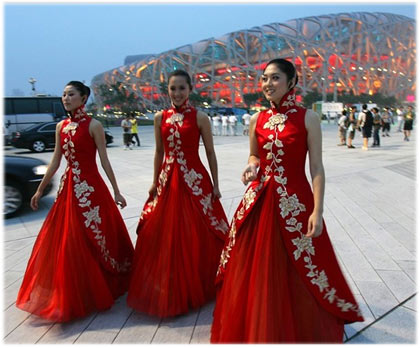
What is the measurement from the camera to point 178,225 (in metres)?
2.78

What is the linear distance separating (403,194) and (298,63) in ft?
202

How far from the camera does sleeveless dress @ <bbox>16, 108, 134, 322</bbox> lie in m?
2.68

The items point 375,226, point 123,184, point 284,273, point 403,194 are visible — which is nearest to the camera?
point 284,273

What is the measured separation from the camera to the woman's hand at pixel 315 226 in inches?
79.0

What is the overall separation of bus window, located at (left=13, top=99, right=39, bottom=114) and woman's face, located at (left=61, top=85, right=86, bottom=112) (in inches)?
787

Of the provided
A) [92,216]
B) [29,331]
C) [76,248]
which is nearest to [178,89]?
[92,216]

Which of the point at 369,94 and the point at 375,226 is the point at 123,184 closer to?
the point at 375,226

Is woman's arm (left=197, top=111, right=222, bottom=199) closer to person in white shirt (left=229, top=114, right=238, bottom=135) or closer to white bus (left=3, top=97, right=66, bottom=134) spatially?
white bus (left=3, top=97, right=66, bottom=134)

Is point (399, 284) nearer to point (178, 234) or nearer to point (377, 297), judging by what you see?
point (377, 297)

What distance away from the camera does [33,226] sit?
5.26 m

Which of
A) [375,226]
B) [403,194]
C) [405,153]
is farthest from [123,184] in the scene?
[405,153]

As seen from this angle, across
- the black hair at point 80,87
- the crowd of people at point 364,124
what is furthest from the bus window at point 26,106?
the black hair at point 80,87

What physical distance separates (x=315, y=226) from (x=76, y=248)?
1.85m

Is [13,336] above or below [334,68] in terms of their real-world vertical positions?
below
